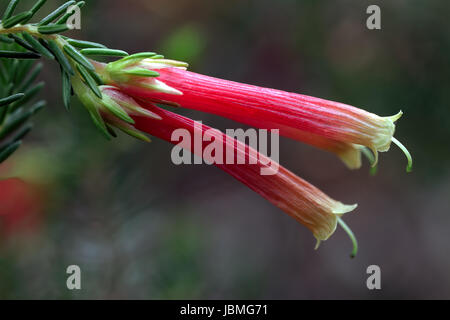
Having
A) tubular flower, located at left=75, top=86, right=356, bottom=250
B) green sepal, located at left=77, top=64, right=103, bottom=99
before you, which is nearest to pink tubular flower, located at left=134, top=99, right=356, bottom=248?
tubular flower, located at left=75, top=86, right=356, bottom=250

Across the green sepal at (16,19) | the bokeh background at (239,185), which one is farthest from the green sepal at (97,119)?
the bokeh background at (239,185)

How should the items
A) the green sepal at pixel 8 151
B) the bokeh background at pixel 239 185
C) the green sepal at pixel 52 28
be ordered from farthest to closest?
the bokeh background at pixel 239 185 < the green sepal at pixel 8 151 < the green sepal at pixel 52 28

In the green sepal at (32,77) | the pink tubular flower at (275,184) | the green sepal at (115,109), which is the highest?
the green sepal at (32,77)

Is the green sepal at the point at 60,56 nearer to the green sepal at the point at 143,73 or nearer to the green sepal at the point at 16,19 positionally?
the green sepal at the point at 16,19

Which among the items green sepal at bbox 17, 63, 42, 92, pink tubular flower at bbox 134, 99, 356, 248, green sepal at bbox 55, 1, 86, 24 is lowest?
pink tubular flower at bbox 134, 99, 356, 248

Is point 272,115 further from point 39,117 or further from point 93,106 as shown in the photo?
point 39,117

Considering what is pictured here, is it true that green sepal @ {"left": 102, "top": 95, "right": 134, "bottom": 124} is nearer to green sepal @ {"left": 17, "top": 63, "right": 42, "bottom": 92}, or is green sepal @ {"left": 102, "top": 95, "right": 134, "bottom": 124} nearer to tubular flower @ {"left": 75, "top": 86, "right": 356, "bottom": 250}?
tubular flower @ {"left": 75, "top": 86, "right": 356, "bottom": 250}

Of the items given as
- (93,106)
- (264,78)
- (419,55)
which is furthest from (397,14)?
(93,106)
